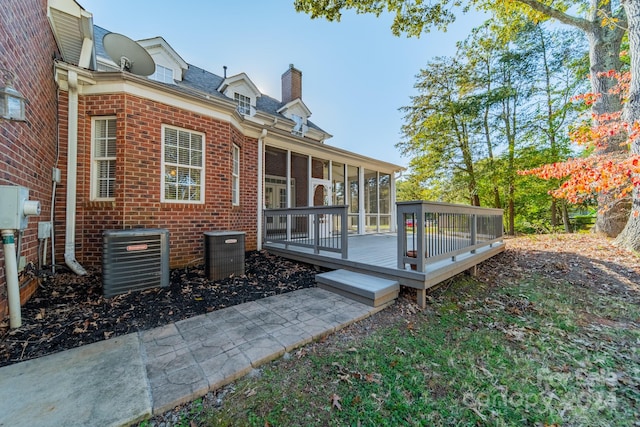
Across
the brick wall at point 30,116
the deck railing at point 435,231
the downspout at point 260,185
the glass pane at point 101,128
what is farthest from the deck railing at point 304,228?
the brick wall at point 30,116

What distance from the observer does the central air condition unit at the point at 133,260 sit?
343 cm

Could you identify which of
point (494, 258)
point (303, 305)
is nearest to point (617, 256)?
point (494, 258)

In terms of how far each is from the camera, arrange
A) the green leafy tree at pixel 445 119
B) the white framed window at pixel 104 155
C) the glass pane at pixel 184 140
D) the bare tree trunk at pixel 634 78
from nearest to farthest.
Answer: the white framed window at pixel 104 155 < the glass pane at pixel 184 140 < the bare tree trunk at pixel 634 78 < the green leafy tree at pixel 445 119

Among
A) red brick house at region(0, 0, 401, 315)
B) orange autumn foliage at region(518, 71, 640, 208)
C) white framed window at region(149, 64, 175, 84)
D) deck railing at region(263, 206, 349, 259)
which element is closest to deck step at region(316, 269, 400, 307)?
deck railing at region(263, 206, 349, 259)

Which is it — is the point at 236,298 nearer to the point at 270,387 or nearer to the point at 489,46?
the point at 270,387

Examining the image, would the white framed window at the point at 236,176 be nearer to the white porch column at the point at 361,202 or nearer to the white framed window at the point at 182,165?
the white framed window at the point at 182,165

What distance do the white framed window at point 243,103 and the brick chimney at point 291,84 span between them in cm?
295

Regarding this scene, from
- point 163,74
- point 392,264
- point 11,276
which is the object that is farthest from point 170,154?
point 163,74

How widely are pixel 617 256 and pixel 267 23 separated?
12.5 m

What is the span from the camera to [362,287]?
351cm

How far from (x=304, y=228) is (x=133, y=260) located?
11.6 feet

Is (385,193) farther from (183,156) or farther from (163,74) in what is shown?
(163,74)

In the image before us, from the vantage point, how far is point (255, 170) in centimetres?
682

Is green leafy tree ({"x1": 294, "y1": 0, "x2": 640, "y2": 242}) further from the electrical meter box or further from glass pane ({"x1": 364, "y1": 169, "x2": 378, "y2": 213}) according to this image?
the electrical meter box
